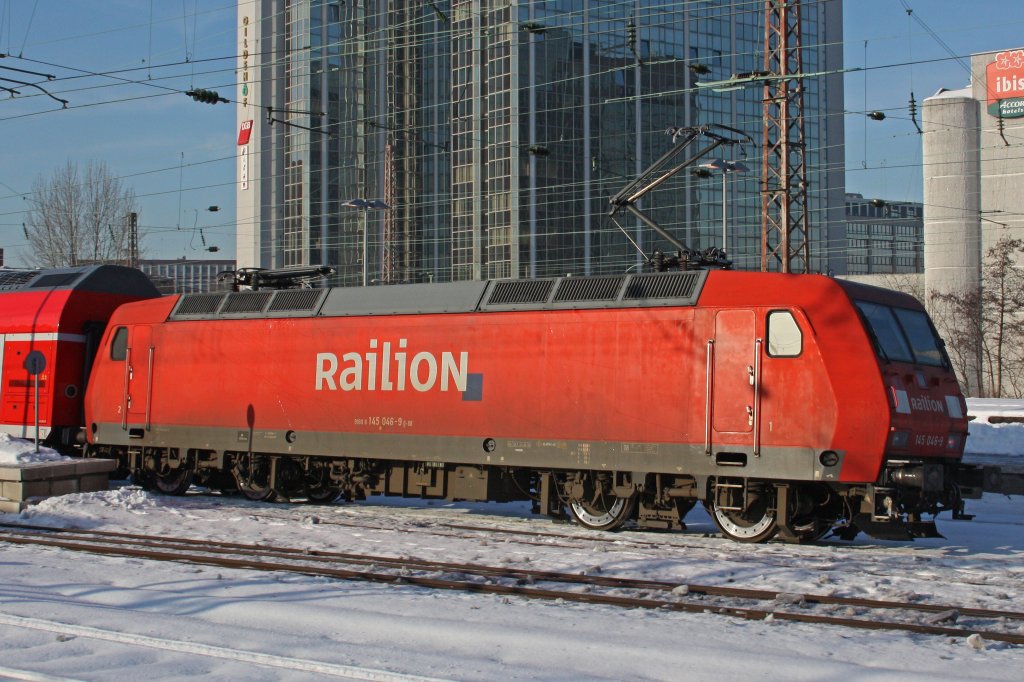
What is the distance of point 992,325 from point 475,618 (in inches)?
2004

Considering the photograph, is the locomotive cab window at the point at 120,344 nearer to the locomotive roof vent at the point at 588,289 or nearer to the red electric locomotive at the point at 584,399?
the red electric locomotive at the point at 584,399

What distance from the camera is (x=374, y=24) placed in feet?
252

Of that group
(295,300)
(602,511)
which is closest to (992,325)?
(602,511)

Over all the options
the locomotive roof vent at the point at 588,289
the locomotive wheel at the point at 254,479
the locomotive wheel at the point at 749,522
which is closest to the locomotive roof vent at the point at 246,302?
the locomotive wheel at the point at 254,479

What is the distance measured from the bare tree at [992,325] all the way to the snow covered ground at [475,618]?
39.1 metres

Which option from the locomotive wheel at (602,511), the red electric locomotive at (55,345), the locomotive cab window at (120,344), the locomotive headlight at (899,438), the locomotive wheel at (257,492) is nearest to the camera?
the locomotive headlight at (899,438)

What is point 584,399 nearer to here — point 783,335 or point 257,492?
point 783,335

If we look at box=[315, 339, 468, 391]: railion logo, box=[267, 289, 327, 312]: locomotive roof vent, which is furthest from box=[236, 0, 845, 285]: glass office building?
box=[315, 339, 468, 391]: railion logo

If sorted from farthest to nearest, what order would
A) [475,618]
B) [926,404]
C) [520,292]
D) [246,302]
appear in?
[246,302] → [520,292] → [926,404] → [475,618]

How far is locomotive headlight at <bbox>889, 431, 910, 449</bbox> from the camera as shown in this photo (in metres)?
13.2

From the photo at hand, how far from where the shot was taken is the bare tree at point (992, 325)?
50.9 m

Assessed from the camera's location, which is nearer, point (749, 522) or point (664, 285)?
point (749, 522)

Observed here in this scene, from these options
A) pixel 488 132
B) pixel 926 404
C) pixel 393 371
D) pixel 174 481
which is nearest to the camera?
pixel 926 404

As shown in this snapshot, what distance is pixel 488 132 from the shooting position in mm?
68438
